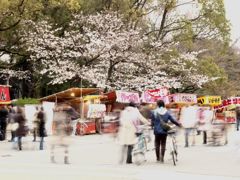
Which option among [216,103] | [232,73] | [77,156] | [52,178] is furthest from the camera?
[232,73]

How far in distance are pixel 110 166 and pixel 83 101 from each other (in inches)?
719

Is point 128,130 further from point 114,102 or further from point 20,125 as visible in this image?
point 114,102

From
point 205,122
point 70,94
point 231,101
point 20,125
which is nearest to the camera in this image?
point 20,125

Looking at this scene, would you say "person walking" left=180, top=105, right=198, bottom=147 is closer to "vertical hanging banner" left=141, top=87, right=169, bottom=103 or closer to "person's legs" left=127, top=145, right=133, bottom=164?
"person's legs" left=127, top=145, right=133, bottom=164

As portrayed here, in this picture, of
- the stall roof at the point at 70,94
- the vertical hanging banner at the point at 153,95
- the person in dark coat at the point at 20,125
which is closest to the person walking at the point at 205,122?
the person in dark coat at the point at 20,125

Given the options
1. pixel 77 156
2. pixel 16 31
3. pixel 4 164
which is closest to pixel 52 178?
pixel 4 164

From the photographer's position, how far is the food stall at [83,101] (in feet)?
98.9

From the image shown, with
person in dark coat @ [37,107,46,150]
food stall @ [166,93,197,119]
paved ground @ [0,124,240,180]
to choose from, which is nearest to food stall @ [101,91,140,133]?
food stall @ [166,93,197,119]

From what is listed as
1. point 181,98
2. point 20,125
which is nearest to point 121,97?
point 181,98

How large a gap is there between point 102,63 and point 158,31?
9.07 m

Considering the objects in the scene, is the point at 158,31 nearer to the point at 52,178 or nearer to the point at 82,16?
the point at 82,16

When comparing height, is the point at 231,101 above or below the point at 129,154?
above

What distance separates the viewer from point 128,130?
14.9 m

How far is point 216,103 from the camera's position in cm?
4441
